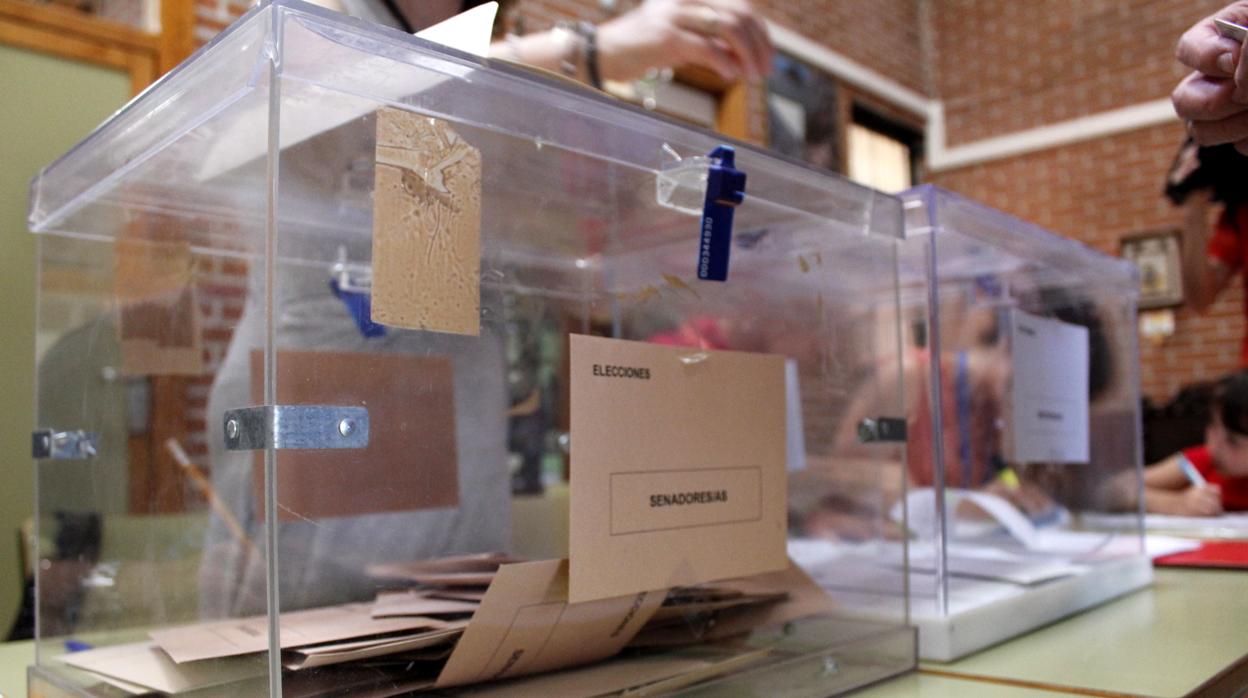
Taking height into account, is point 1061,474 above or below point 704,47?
below

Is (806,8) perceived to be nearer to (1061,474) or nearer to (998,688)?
(1061,474)

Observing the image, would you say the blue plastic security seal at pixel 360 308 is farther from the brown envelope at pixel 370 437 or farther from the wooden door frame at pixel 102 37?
the wooden door frame at pixel 102 37

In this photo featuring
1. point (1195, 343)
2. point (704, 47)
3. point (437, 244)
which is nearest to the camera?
point (437, 244)

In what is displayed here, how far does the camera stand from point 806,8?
16.9 ft

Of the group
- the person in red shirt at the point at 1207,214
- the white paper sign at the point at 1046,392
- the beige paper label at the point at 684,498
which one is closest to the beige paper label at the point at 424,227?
the beige paper label at the point at 684,498

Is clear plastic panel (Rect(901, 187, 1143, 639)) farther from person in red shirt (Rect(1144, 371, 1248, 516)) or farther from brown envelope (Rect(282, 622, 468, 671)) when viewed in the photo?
person in red shirt (Rect(1144, 371, 1248, 516))

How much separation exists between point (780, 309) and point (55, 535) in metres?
0.61

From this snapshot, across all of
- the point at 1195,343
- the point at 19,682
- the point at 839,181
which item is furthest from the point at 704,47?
the point at 1195,343

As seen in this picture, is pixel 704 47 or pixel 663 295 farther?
pixel 704 47

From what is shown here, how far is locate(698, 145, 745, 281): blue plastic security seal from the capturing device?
1.96 feet

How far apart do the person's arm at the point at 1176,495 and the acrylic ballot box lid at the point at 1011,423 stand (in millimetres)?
750

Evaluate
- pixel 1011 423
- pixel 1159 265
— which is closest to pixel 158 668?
pixel 1011 423

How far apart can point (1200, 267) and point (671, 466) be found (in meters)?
2.20

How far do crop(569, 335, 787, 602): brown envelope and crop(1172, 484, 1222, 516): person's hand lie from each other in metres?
1.64
